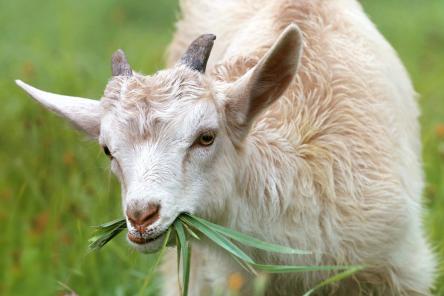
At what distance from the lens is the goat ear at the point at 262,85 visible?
536 centimetres

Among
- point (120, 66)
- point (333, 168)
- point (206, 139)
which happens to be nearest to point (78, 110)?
point (120, 66)

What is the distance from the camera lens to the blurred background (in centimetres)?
692

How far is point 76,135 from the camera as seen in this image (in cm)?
899

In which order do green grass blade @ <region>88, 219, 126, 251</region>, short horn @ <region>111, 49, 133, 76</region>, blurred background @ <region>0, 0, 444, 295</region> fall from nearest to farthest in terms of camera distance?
green grass blade @ <region>88, 219, 126, 251</region> → short horn @ <region>111, 49, 133, 76</region> → blurred background @ <region>0, 0, 444, 295</region>

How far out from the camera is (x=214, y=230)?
5270 millimetres

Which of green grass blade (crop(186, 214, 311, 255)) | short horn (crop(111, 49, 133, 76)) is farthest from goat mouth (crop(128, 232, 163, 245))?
short horn (crop(111, 49, 133, 76))

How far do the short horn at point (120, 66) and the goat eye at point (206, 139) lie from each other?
53 cm

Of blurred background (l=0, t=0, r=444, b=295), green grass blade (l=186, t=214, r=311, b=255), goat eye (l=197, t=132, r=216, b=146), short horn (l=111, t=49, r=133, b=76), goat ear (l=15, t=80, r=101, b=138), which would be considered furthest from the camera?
blurred background (l=0, t=0, r=444, b=295)

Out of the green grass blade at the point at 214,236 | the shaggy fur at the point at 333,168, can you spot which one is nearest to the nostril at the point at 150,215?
the green grass blade at the point at 214,236

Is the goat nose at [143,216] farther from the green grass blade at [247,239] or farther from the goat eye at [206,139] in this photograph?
the goat eye at [206,139]

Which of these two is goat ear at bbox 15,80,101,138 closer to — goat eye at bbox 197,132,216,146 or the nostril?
goat eye at bbox 197,132,216,146

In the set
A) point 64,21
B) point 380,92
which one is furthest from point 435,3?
point 380,92

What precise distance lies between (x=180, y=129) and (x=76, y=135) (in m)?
3.89

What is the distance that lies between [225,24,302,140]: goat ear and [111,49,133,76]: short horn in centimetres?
52
